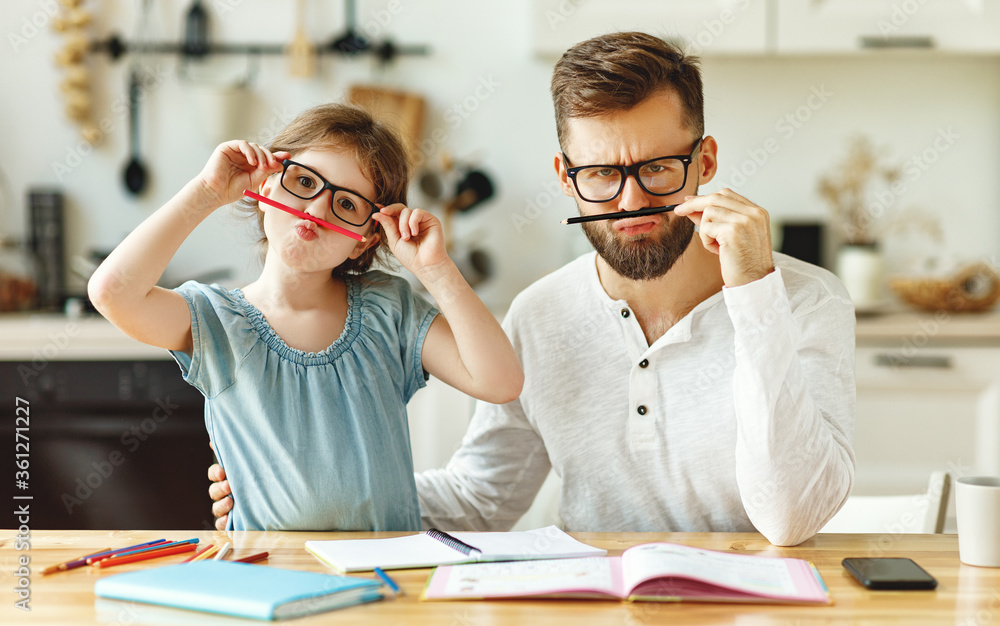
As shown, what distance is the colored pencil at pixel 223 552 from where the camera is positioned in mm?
1004

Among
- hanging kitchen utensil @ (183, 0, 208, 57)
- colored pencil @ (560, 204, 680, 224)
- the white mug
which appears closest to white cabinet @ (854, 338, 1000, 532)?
colored pencil @ (560, 204, 680, 224)

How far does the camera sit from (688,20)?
2.60 metres

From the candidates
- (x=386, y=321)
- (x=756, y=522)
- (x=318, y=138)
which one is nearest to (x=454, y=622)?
(x=756, y=522)

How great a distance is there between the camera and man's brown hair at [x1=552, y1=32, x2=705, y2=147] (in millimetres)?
1355

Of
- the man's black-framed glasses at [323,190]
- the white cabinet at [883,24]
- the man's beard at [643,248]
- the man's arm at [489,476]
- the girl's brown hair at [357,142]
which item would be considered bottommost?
the man's arm at [489,476]

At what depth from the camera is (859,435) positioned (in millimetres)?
2541

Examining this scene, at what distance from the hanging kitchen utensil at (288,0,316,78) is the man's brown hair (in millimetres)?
1703

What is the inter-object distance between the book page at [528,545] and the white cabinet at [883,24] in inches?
80.3

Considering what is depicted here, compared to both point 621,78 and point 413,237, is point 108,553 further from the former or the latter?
point 621,78

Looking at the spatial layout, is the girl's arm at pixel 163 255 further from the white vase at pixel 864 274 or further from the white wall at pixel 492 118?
the white vase at pixel 864 274

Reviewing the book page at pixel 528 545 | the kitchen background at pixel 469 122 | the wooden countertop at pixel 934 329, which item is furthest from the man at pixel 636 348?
the kitchen background at pixel 469 122

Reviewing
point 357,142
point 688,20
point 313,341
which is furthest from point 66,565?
point 688,20

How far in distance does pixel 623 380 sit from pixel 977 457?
1620 mm

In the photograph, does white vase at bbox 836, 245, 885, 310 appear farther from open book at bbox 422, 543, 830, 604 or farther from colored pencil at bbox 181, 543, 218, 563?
colored pencil at bbox 181, 543, 218, 563
